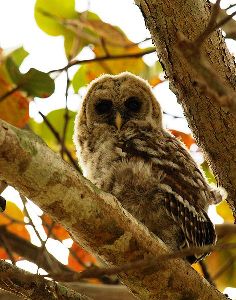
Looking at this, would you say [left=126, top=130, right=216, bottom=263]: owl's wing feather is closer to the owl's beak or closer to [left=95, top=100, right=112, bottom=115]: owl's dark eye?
the owl's beak

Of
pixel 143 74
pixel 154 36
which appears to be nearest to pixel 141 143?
pixel 154 36

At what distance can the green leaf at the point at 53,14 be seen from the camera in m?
3.94

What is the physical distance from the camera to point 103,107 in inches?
147

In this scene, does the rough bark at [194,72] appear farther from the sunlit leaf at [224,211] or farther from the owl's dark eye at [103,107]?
the sunlit leaf at [224,211]

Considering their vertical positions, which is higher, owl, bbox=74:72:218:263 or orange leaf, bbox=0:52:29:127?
orange leaf, bbox=0:52:29:127

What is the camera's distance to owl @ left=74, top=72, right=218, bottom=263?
2.92 metres

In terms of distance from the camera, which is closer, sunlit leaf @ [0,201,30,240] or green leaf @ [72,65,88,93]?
sunlit leaf @ [0,201,30,240]

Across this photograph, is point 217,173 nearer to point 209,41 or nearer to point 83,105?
point 209,41

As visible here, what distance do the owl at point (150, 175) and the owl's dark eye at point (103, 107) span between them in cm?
5

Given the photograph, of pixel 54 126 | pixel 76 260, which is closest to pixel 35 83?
pixel 54 126

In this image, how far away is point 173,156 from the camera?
3.15 metres

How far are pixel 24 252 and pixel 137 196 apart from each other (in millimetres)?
1426

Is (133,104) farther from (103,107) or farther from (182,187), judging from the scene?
(182,187)

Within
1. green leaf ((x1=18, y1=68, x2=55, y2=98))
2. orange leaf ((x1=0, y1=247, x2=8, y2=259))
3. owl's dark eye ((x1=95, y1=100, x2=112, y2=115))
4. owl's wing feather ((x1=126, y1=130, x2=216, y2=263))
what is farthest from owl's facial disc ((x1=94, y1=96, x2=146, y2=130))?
orange leaf ((x1=0, y1=247, x2=8, y2=259))
